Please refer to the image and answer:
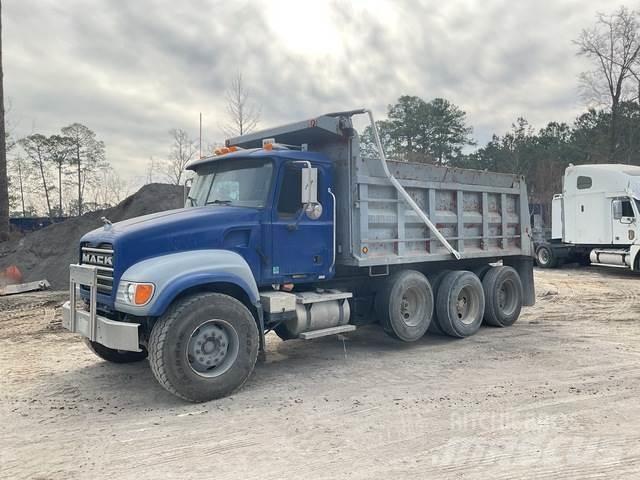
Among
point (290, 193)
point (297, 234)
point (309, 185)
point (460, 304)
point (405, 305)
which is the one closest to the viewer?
point (309, 185)

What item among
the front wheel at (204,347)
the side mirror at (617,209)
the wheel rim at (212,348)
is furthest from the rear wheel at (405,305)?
the side mirror at (617,209)

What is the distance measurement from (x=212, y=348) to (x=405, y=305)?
3252 millimetres

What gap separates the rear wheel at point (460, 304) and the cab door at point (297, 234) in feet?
7.34

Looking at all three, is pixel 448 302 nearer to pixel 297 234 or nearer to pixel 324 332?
pixel 324 332

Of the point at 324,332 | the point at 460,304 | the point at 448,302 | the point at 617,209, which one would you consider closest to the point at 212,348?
the point at 324,332

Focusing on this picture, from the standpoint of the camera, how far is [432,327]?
807 cm

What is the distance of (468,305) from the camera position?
8336 millimetres

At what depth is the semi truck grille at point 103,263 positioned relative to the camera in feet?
16.9

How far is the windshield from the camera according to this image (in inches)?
234

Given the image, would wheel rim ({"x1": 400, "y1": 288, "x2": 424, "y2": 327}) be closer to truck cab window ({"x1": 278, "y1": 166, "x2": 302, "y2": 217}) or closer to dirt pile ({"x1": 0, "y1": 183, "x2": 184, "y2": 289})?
truck cab window ({"x1": 278, "y1": 166, "x2": 302, "y2": 217})

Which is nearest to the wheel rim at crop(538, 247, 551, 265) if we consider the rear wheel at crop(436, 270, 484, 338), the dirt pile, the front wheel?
the rear wheel at crop(436, 270, 484, 338)

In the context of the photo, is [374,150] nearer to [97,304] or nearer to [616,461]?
[97,304]

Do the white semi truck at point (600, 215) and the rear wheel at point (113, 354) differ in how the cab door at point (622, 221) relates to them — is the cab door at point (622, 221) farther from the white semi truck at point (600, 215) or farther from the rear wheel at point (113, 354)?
the rear wheel at point (113, 354)

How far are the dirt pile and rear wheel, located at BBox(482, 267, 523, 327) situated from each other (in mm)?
9282
